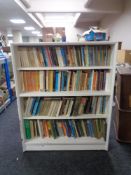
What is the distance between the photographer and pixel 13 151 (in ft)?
6.40

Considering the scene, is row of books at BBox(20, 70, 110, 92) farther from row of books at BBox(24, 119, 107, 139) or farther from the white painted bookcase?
row of books at BBox(24, 119, 107, 139)

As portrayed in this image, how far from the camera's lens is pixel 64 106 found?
1.84 m

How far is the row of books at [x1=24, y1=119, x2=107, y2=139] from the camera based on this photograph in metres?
1.89

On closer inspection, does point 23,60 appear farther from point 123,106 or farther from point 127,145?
point 127,145

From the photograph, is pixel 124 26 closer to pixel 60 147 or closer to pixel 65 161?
pixel 60 147

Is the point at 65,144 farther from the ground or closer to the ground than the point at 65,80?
closer to the ground

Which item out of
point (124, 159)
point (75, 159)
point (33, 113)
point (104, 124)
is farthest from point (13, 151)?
point (124, 159)

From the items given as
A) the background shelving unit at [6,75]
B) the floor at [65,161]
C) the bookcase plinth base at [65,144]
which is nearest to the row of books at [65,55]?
the bookcase plinth base at [65,144]

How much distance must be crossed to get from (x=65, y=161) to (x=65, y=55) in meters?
1.23

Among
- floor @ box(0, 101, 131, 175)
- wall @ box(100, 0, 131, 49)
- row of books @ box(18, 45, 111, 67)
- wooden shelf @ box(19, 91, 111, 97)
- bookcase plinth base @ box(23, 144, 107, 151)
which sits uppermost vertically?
wall @ box(100, 0, 131, 49)

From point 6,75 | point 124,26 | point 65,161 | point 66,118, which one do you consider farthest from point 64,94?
point 124,26

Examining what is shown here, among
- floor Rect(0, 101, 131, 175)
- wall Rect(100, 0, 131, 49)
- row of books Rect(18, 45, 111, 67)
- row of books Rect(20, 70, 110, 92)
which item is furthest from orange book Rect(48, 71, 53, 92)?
wall Rect(100, 0, 131, 49)

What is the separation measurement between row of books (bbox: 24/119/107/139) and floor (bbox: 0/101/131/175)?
219 mm

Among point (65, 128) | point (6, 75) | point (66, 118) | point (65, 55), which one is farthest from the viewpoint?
point (6, 75)
